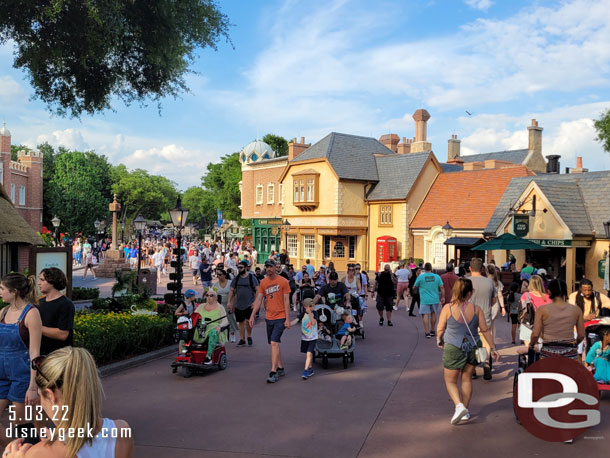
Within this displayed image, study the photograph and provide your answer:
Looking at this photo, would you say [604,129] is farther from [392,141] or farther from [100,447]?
[100,447]

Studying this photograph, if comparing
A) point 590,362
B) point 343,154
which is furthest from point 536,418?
point 343,154

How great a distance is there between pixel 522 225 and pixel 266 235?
2719cm

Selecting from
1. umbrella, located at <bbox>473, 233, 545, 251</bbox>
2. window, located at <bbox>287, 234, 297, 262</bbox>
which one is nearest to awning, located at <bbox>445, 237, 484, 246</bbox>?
umbrella, located at <bbox>473, 233, 545, 251</bbox>

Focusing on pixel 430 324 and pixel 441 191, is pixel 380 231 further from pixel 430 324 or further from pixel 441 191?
pixel 430 324

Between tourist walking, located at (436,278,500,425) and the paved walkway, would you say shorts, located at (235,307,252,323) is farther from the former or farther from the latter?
tourist walking, located at (436,278,500,425)

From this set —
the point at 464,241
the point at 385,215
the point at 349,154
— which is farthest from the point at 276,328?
the point at 349,154

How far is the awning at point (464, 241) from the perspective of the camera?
98.8 ft

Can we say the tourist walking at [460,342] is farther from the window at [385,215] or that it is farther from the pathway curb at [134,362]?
the window at [385,215]

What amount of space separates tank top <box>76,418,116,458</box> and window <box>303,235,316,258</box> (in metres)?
37.3

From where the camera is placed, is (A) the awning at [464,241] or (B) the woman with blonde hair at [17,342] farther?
(A) the awning at [464,241]

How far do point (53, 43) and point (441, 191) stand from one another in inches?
1097

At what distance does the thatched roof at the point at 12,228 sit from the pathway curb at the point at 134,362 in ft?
23.8

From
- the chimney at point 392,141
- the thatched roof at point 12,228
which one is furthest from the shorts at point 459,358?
the chimney at point 392,141

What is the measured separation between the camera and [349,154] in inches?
1555
